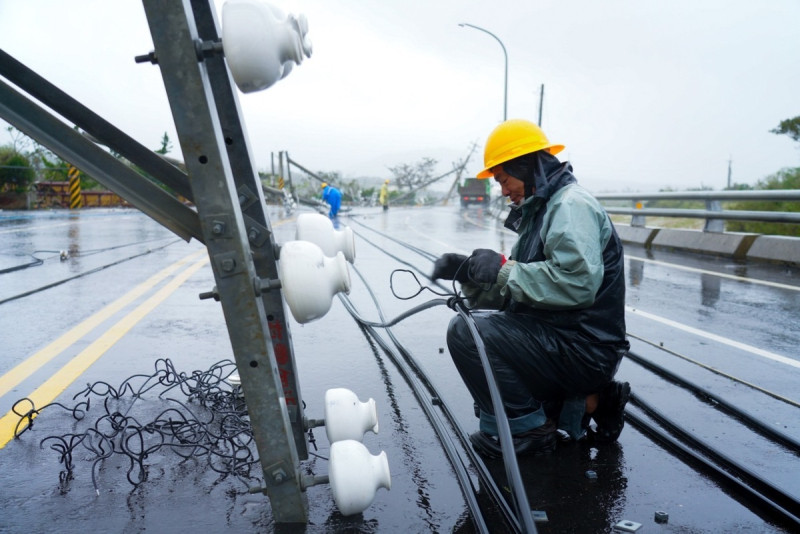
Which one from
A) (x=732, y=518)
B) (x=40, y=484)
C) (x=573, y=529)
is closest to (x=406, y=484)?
(x=573, y=529)

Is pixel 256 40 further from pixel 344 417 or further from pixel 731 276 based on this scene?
pixel 731 276

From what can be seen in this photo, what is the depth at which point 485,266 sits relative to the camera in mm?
3416

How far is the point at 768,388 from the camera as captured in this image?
179 inches

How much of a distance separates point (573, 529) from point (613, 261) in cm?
129

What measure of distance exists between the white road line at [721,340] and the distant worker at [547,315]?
246 cm

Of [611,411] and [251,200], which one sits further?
[611,411]

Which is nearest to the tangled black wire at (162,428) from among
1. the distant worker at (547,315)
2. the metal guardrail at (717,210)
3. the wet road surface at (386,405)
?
the wet road surface at (386,405)

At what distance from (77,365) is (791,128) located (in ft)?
77.2

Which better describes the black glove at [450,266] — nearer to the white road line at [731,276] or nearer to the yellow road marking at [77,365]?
the yellow road marking at [77,365]

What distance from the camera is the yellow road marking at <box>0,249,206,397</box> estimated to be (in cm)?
462

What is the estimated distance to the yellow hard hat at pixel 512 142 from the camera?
3535 millimetres

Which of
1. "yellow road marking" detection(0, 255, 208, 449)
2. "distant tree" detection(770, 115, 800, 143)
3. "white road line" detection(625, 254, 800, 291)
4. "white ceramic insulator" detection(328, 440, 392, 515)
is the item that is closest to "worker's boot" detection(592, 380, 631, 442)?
"white ceramic insulator" detection(328, 440, 392, 515)

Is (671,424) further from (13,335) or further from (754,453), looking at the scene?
(13,335)

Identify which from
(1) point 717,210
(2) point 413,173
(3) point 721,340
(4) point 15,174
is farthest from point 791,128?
(2) point 413,173
